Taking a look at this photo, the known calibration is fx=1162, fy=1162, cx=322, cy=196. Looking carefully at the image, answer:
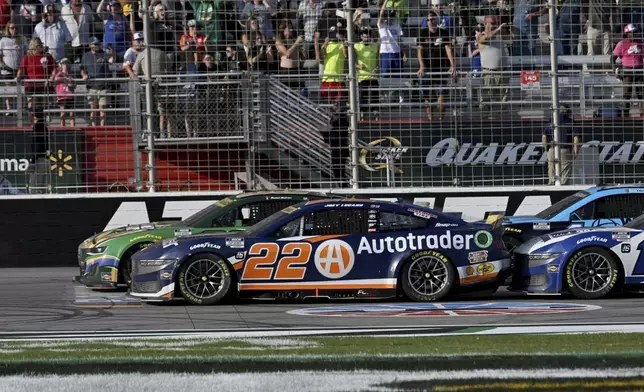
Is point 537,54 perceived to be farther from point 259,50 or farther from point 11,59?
point 11,59

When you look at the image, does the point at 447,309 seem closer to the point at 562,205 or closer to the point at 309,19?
the point at 562,205

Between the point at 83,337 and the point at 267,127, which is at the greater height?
the point at 267,127

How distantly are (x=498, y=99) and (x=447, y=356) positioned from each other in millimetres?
10273

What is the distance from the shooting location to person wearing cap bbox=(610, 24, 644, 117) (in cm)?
1761

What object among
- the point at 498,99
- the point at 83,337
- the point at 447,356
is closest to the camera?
the point at 447,356

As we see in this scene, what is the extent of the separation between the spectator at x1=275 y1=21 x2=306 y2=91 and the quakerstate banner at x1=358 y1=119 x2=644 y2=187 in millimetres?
1269

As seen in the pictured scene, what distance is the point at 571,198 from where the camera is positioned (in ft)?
48.2

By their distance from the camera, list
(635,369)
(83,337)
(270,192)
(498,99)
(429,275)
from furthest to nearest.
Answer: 1. (498,99)
2. (270,192)
3. (429,275)
4. (83,337)
5. (635,369)

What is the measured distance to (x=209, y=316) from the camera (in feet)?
36.7

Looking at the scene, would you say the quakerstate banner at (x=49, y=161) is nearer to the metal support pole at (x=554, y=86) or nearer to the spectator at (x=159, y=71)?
the spectator at (x=159, y=71)

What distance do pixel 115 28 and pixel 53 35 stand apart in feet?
3.10

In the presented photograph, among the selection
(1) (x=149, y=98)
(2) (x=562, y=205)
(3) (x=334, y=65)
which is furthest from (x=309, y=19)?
(2) (x=562, y=205)

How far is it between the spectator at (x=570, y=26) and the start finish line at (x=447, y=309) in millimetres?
6878

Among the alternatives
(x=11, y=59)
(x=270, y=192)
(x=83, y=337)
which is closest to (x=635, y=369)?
(x=83, y=337)
